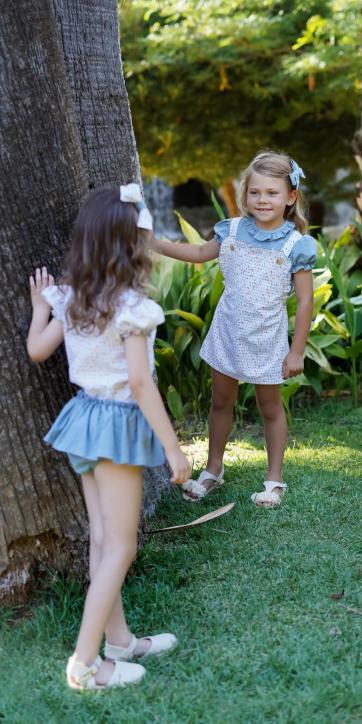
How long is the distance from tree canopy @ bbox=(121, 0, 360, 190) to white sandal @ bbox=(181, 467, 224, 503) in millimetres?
5649

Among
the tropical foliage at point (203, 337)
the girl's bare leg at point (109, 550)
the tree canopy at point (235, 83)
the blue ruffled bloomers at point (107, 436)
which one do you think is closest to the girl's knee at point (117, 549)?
the girl's bare leg at point (109, 550)

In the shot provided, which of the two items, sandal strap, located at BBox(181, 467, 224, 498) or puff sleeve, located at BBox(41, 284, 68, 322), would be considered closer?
puff sleeve, located at BBox(41, 284, 68, 322)

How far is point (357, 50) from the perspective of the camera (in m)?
9.16

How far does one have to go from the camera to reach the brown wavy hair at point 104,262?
2500 mm

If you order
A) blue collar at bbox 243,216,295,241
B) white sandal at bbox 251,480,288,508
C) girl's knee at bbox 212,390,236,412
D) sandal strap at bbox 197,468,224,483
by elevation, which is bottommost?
white sandal at bbox 251,480,288,508

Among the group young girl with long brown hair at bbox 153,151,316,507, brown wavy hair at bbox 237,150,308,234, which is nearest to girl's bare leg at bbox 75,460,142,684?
young girl with long brown hair at bbox 153,151,316,507

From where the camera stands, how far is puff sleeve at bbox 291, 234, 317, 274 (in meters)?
3.56

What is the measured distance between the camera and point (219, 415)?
3988 millimetres

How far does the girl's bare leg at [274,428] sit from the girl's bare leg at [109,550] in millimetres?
1353

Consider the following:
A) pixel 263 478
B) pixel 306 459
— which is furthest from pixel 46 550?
pixel 306 459

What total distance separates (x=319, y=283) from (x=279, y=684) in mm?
3413

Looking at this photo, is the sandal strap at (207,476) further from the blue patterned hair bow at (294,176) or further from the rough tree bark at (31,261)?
the blue patterned hair bow at (294,176)

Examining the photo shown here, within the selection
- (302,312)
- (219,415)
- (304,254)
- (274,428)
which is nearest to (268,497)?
(274,428)

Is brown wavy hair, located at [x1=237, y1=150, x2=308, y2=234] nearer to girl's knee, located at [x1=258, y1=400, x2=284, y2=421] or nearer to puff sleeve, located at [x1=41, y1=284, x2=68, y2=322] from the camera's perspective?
girl's knee, located at [x1=258, y1=400, x2=284, y2=421]
